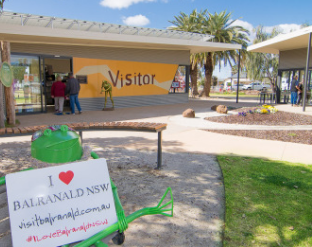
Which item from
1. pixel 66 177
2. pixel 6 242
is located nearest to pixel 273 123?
pixel 66 177

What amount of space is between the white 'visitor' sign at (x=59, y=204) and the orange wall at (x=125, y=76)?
11.8 m

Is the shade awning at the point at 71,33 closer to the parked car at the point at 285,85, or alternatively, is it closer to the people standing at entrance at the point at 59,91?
the people standing at entrance at the point at 59,91

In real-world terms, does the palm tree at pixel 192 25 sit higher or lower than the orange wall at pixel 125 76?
higher

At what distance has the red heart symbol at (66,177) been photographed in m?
1.88

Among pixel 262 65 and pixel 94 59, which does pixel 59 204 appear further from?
pixel 262 65

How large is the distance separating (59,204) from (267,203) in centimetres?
258

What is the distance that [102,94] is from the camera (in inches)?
558

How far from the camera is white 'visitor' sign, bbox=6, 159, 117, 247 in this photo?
1742 millimetres

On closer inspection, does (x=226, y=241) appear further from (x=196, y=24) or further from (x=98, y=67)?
(x=196, y=24)

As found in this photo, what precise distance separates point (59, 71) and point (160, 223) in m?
14.7

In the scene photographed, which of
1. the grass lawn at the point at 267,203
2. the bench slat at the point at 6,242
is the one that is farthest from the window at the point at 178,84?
the bench slat at the point at 6,242

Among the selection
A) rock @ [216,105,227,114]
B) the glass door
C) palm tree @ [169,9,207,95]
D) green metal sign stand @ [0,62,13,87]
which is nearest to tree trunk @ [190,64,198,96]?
palm tree @ [169,9,207,95]

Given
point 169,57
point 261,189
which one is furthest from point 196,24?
point 261,189

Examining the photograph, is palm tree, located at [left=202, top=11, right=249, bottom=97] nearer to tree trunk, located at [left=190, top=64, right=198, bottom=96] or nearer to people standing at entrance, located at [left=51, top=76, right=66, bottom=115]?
tree trunk, located at [left=190, top=64, right=198, bottom=96]
